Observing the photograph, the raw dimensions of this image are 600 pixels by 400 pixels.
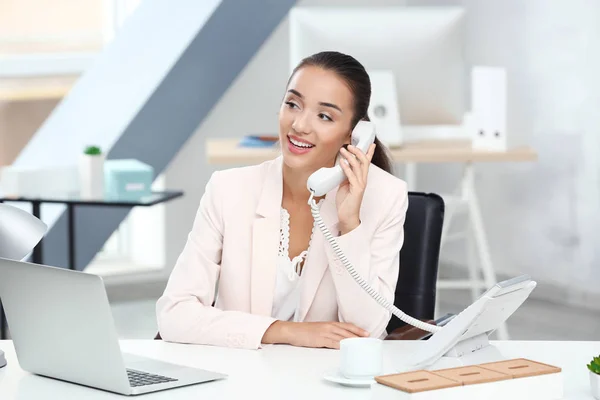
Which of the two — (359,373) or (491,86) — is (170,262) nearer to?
(491,86)

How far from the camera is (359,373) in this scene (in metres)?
1.67

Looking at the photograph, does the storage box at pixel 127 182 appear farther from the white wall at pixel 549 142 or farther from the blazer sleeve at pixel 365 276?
the white wall at pixel 549 142

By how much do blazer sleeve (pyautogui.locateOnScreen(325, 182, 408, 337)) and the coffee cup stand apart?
478mm

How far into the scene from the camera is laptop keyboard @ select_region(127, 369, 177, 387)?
5.42 ft

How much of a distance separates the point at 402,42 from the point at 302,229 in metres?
1.91

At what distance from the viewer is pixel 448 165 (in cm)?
606

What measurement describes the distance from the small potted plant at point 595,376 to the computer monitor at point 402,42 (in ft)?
8.33

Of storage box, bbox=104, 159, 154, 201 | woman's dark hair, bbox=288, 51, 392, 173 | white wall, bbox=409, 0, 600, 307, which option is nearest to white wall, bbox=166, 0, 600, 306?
white wall, bbox=409, 0, 600, 307

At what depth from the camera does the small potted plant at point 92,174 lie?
12.2 ft

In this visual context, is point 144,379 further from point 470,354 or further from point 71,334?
point 470,354

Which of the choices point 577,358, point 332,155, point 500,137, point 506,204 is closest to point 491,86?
point 500,137

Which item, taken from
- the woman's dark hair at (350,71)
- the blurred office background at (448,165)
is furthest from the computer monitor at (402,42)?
the woman's dark hair at (350,71)

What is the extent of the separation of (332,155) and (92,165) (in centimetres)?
159

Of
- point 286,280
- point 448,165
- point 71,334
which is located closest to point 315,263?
point 286,280
